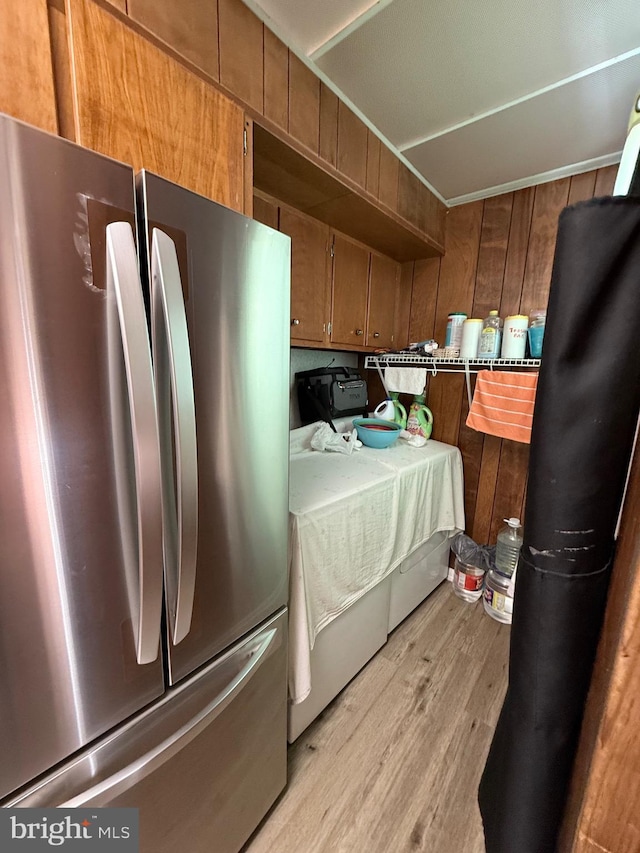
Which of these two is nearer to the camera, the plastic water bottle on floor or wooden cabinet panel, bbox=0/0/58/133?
wooden cabinet panel, bbox=0/0/58/133

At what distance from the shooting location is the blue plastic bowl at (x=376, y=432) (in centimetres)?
179

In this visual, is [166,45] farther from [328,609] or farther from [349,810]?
[349,810]

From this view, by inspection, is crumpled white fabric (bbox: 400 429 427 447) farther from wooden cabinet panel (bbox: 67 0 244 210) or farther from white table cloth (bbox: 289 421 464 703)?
wooden cabinet panel (bbox: 67 0 244 210)

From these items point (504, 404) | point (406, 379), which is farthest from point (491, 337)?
point (406, 379)

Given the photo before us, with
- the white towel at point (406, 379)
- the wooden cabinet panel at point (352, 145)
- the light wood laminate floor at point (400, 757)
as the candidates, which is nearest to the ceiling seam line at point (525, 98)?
the wooden cabinet panel at point (352, 145)

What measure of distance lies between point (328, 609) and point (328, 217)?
1.64 m

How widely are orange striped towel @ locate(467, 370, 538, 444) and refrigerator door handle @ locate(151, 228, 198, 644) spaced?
4.96ft

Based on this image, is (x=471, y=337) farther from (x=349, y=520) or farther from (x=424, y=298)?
(x=349, y=520)

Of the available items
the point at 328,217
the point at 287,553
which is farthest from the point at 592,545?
the point at 328,217

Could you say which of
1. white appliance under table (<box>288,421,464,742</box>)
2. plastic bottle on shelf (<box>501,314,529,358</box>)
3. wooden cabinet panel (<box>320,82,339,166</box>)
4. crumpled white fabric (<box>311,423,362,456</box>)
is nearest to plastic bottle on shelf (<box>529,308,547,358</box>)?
plastic bottle on shelf (<box>501,314,529,358</box>)

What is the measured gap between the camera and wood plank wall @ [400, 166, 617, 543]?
5.91 ft

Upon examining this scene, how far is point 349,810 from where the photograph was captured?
1.08 m

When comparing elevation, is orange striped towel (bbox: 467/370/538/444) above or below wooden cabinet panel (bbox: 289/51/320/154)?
below

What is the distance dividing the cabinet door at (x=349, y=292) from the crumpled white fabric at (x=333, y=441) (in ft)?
1.51
